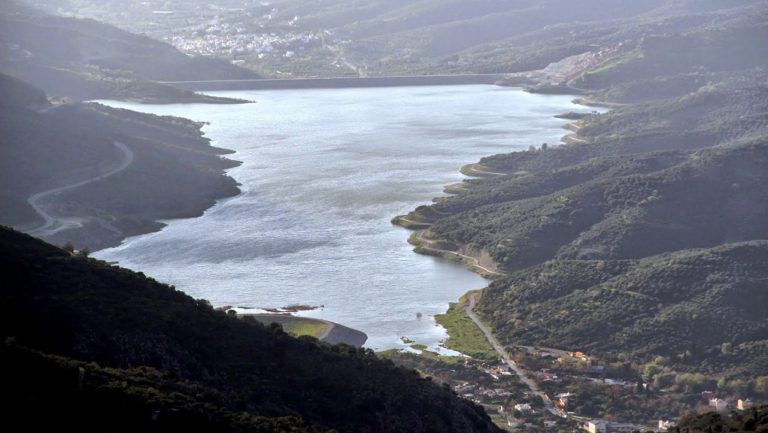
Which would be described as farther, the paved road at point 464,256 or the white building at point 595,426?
the paved road at point 464,256

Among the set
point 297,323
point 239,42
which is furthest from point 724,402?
point 239,42

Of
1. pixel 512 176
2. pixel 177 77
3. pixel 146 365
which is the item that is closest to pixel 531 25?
pixel 177 77

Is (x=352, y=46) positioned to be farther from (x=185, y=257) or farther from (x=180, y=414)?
(x=180, y=414)

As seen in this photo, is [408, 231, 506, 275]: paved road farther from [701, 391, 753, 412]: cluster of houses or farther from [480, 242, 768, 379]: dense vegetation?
[701, 391, 753, 412]: cluster of houses

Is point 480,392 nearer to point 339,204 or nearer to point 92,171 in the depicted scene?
point 339,204

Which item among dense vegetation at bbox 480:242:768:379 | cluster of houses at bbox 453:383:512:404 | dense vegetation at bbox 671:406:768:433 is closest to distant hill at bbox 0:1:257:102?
dense vegetation at bbox 480:242:768:379

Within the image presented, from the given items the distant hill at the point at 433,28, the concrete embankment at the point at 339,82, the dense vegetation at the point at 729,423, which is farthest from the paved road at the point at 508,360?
the concrete embankment at the point at 339,82

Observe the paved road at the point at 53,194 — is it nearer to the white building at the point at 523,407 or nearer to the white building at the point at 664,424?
the white building at the point at 523,407
